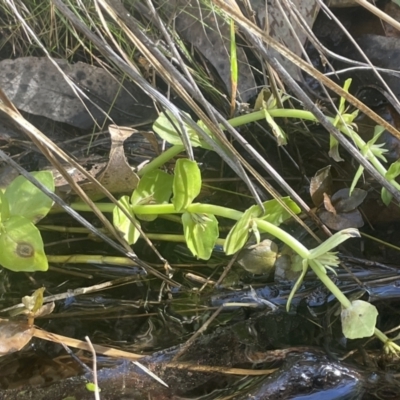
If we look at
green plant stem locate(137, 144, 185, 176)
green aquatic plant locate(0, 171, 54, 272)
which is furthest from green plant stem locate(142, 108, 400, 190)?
green aquatic plant locate(0, 171, 54, 272)

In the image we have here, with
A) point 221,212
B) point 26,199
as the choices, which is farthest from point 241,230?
point 26,199

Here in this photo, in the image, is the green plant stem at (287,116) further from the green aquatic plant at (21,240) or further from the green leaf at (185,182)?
the green aquatic plant at (21,240)

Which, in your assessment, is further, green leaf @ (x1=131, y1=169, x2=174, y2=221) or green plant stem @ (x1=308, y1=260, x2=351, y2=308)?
green leaf @ (x1=131, y1=169, x2=174, y2=221)

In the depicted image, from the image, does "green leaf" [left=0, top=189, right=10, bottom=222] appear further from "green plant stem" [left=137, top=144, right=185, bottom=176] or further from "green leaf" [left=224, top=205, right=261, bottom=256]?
"green leaf" [left=224, top=205, right=261, bottom=256]

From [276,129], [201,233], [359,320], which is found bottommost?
[359,320]

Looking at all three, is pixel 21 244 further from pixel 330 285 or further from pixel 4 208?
pixel 330 285
